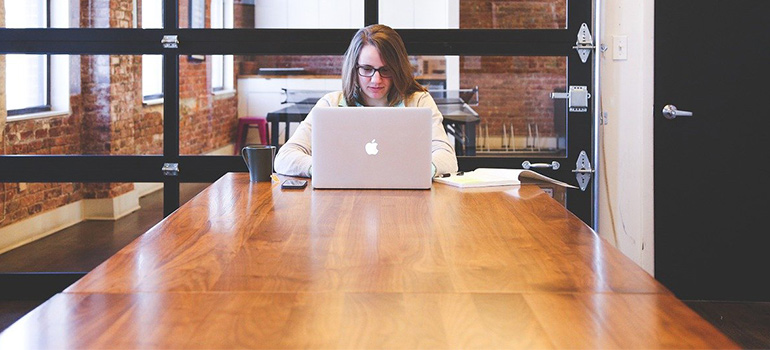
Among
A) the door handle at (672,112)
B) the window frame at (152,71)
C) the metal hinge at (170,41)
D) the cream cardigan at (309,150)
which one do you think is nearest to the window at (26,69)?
the window frame at (152,71)

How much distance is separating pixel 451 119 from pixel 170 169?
139cm

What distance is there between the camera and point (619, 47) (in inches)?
165

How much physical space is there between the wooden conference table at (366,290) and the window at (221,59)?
7.12ft

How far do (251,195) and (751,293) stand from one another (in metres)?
2.98

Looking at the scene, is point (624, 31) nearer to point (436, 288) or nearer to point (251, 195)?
point (251, 195)

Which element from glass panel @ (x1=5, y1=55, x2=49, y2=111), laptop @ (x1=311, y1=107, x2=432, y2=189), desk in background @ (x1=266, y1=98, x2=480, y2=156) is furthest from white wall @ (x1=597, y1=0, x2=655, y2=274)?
glass panel @ (x1=5, y1=55, x2=49, y2=111)

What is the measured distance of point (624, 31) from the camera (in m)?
4.20

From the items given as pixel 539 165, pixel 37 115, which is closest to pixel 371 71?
pixel 539 165

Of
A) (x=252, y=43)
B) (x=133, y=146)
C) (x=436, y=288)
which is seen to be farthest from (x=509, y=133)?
(x=436, y=288)

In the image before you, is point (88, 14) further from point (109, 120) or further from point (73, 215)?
point (73, 215)

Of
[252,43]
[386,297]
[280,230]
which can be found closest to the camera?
[386,297]

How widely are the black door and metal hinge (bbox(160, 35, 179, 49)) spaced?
2335 mm

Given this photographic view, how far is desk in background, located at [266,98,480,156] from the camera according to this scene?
4.22m

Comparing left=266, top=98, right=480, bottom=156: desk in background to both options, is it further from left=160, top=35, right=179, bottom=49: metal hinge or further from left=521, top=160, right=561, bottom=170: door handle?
left=160, top=35, right=179, bottom=49: metal hinge
